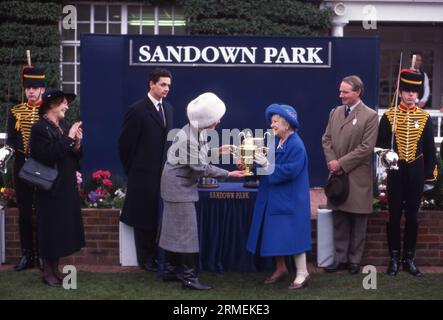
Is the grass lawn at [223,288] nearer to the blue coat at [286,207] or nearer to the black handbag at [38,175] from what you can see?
the blue coat at [286,207]

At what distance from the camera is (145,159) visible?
25.2 feet

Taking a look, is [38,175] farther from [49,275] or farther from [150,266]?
[150,266]

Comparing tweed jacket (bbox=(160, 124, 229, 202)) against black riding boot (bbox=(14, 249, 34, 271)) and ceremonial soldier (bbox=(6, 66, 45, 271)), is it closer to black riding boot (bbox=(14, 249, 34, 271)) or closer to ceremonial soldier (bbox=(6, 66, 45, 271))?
ceremonial soldier (bbox=(6, 66, 45, 271))

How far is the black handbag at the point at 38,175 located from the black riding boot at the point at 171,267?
1187 mm

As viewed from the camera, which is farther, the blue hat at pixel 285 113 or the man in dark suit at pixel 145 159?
the man in dark suit at pixel 145 159

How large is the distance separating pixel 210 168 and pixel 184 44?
3104mm

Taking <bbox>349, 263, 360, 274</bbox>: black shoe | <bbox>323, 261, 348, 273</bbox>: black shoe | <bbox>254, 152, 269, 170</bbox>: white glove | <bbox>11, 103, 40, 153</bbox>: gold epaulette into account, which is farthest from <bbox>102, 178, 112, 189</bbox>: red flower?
<bbox>349, 263, 360, 274</bbox>: black shoe

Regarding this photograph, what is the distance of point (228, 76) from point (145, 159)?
104 inches

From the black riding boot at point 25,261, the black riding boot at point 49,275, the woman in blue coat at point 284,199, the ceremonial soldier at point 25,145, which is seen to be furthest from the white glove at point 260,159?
the black riding boot at point 25,261

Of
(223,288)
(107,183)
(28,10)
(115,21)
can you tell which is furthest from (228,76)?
(28,10)

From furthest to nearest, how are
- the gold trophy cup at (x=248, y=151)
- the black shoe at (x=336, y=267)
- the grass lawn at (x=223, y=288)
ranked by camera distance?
the black shoe at (x=336, y=267) → the gold trophy cup at (x=248, y=151) → the grass lawn at (x=223, y=288)

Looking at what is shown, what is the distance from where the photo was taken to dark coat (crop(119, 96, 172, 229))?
764 cm

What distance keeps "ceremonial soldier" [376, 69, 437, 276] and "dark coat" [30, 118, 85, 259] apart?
108 inches

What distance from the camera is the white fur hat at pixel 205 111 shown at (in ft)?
22.4
